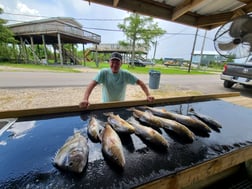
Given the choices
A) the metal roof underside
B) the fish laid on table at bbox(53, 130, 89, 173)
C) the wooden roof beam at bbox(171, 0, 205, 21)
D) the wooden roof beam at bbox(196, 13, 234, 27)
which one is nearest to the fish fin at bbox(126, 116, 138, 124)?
the fish laid on table at bbox(53, 130, 89, 173)

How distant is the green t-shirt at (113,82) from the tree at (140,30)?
62.0ft

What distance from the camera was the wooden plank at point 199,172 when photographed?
826 mm

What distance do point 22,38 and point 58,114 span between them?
23.7 meters

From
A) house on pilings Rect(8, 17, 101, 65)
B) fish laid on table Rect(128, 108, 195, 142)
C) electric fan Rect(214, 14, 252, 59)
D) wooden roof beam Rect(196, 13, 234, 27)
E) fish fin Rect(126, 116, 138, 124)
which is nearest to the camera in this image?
fish laid on table Rect(128, 108, 195, 142)

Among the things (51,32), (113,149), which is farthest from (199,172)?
(51,32)

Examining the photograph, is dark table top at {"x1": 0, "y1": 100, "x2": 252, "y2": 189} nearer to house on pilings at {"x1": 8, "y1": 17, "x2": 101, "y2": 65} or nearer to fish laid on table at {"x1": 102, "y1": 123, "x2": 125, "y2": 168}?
fish laid on table at {"x1": 102, "y1": 123, "x2": 125, "y2": 168}

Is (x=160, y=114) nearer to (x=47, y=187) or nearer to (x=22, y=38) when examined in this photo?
(x=47, y=187)

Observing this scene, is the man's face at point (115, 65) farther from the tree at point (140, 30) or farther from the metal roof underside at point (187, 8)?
the tree at point (140, 30)

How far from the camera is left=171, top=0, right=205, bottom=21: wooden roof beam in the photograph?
245 centimetres

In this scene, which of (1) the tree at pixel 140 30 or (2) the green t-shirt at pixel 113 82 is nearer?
(2) the green t-shirt at pixel 113 82

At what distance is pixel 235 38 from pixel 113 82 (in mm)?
1983

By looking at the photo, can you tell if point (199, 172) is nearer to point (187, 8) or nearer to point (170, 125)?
point (170, 125)

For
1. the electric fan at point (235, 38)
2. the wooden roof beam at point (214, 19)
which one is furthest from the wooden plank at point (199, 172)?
the wooden roof beam at point (214, 19)

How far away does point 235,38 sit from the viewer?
247 centimetres
